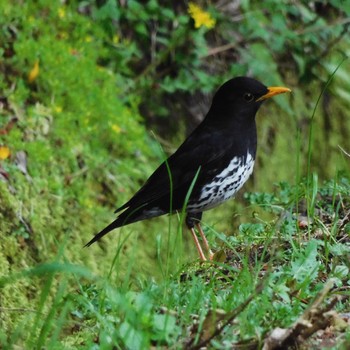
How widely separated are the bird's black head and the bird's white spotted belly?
38 centimetres

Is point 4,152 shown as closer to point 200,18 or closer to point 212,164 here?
point 212,164

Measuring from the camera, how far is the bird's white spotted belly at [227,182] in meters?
5.18

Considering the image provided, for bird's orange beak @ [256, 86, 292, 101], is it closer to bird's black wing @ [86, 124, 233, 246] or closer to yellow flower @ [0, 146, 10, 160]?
bird's black wing @ [86, 124, 233, 246]

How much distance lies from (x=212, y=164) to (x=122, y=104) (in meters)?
1.79

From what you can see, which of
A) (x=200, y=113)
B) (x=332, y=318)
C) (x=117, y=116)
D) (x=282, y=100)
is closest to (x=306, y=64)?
(x=282, y=100)

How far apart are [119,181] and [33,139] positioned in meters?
0.76

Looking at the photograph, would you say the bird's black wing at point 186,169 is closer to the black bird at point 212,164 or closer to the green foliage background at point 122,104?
the black bird at point 212,164

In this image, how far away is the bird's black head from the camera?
18.2 feet

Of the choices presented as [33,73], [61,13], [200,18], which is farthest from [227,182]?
[61,13]

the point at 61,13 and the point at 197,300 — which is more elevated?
the point at 61,13

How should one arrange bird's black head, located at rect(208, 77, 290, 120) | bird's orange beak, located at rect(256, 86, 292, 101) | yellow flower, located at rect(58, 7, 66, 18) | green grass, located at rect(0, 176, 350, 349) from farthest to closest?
yellow flower, located at rect(58, 7, 66, 18)
bird's black head, located at rect(208, 77, 290, 120)
bird's orange beak, located at rect(256, 86, 292, 101)
green grass, located at rect(0, 176, 350, 349)

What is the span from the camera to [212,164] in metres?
5.22

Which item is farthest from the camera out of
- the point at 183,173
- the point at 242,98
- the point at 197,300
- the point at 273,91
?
the point at 242,98

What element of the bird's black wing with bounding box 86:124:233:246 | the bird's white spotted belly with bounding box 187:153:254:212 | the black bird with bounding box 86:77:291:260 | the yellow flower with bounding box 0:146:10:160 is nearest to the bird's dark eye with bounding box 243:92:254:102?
the black bird with bounding box 86:77:291:260
